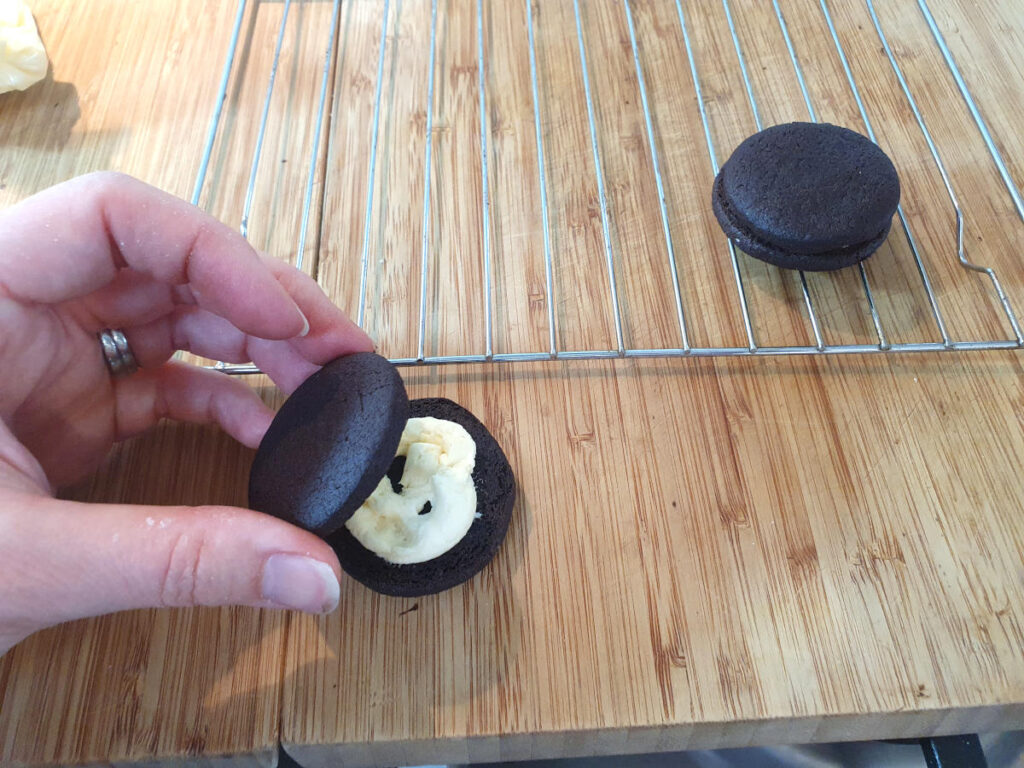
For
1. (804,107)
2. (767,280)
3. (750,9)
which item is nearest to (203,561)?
(767,280)

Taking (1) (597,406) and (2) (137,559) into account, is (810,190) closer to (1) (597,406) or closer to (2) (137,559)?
(1) (597,406)

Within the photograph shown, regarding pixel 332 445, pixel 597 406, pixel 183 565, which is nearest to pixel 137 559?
pixel 183 565

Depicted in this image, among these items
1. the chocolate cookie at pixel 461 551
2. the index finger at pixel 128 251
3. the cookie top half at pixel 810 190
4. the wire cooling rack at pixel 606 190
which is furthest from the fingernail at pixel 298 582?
the cookie top half at pixel 810 190

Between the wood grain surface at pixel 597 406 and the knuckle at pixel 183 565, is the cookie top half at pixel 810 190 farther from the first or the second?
the knuckle at pixel 183 565

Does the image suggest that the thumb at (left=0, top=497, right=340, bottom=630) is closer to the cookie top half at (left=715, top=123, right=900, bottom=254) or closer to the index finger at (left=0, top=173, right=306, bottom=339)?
the index finger at (left=0, top=173, right=306, bottom=339)

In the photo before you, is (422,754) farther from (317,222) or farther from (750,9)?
(750,9)

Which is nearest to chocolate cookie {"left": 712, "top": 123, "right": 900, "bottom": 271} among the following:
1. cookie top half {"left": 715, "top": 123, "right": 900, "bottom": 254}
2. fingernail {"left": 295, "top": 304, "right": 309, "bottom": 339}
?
cookie top half {"left": 715, "top": 123, "right": 900, "bottom": 254}

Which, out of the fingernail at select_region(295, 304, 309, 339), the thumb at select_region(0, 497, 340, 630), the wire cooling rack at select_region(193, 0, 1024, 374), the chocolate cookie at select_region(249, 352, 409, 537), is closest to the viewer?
the thumb at select_region(0, 497, 340, 630)
